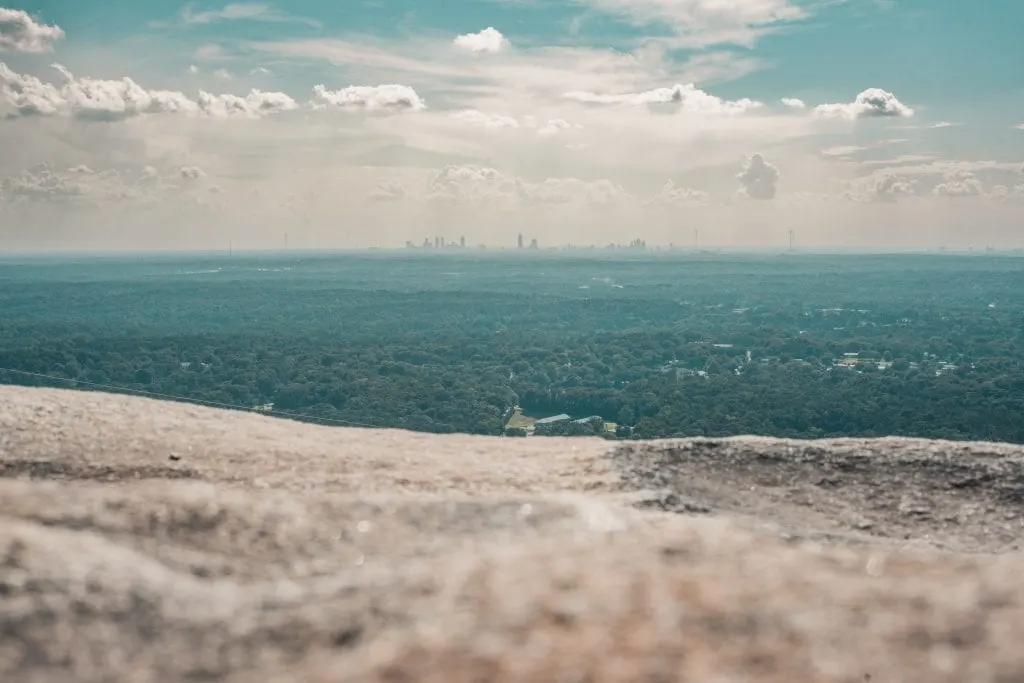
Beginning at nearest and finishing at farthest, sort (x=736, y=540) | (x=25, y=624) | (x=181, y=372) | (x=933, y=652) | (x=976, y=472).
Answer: (x=933, y=652), (x=25, y=624), (x=736, y=540), (x=976, y=472), (x=181, y=372)

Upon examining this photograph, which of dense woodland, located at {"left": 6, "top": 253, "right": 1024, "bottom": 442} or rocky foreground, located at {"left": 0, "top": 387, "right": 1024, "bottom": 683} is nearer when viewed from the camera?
rocky foreground, located at {"left": 0, "top": 387, "right": 1024, "bottom": 683}

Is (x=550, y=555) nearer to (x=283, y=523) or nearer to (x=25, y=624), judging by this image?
(x=283, y=523)

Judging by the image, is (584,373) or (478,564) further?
(584,373)

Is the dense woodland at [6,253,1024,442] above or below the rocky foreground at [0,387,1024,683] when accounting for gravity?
below

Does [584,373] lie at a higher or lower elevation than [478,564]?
lower

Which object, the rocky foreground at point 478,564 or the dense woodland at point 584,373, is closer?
the rocky foreground at point 478,564

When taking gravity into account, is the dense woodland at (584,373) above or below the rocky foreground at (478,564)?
below

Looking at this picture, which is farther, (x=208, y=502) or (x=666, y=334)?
(x=666, y=334)

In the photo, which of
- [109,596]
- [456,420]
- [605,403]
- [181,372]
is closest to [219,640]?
[109,596]
